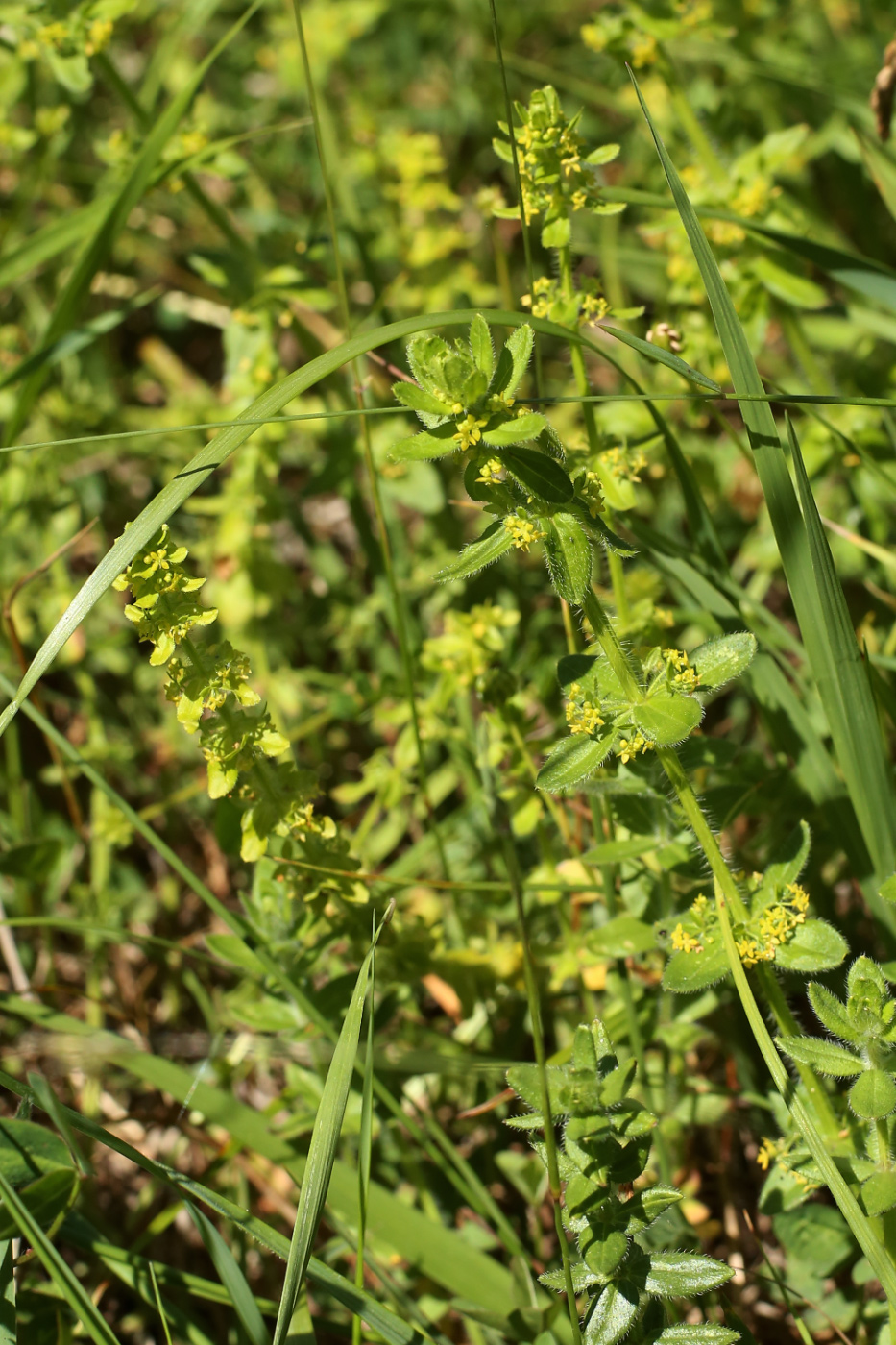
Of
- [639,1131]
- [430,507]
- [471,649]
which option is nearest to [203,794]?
[430,507]

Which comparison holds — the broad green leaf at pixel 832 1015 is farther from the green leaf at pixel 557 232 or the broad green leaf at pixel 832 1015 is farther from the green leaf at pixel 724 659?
the green leaf at pixel 557 232

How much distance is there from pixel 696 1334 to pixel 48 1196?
1193 mm

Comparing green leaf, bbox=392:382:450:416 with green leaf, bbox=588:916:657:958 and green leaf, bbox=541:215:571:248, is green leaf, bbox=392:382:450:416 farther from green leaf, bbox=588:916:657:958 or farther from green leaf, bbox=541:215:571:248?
green leaf, bbox=588:916:657:958

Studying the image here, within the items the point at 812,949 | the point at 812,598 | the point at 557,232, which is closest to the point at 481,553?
the point at 812,598

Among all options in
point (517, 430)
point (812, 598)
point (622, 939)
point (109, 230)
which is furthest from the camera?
point (109, 230)

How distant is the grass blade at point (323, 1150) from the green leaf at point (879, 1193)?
833 mm

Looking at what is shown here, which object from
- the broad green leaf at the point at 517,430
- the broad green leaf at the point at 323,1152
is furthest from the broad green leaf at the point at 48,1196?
the broad green leaf at the point at 517,430

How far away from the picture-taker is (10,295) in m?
4.57

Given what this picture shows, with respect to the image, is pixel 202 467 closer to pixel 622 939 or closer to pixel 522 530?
pixel 522 530

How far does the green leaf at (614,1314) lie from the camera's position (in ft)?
5.69

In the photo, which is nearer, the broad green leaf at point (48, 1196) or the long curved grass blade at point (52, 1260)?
the long curved grass blade at point (52, 1260)

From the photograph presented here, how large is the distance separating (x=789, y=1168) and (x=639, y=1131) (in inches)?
14.8

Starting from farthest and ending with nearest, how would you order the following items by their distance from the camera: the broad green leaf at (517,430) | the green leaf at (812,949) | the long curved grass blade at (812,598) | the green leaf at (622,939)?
the green leaf at (622,939) < the long curved grass blade at (812,598) < the green leaf at (812,949) < the broad green leaf at (517,430)

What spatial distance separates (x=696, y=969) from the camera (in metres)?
1.87
